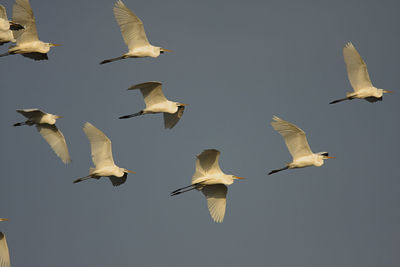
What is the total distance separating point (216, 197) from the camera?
2903cm

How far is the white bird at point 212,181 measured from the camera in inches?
1115

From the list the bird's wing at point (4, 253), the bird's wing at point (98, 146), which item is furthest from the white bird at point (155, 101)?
the bird's wing at point (4, 253)

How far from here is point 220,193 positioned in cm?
2906

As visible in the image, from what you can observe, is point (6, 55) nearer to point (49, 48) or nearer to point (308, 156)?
point (49, 48)

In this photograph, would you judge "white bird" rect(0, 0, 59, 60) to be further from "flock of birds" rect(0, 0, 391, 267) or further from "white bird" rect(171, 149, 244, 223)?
"white bird" rect(171, 149, 244, 223)

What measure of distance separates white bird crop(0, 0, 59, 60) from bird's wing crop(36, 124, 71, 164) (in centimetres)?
293

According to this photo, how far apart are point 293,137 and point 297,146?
1.47 feet

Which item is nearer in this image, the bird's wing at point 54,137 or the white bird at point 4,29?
the white bird at point 4,29

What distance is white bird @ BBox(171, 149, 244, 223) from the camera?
2831cm

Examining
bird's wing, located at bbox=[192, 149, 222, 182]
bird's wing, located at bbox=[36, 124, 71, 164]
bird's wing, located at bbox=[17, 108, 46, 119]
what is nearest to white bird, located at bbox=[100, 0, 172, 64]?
bird's wing, located at bbox=[17, 108, 46, 119]

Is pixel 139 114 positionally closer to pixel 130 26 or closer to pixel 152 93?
pixel 152 93

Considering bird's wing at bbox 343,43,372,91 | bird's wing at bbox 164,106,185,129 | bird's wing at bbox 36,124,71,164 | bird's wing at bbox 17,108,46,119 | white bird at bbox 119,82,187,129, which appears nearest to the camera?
white bird at bbox 119,82,187,129

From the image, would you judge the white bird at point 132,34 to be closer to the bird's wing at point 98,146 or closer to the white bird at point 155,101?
the white bird at point 155,101

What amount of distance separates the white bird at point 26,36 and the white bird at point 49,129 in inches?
87.5
